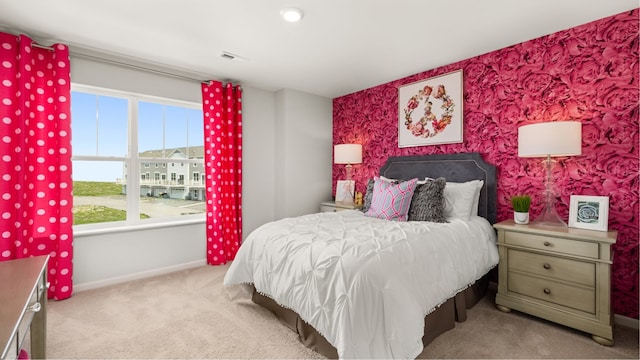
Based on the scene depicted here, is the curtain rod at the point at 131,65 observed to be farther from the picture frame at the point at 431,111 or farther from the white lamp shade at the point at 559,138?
the white lamp shade at the point at 559,138

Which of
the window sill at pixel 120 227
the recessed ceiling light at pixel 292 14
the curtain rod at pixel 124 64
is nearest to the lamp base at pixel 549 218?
the recessed ceiling light at pixel 292 14

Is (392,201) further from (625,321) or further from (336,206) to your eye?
(625,321)

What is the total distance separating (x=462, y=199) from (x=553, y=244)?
0.76 meters

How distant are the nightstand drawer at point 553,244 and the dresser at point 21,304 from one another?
2.91m

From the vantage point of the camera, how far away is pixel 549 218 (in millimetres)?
2354

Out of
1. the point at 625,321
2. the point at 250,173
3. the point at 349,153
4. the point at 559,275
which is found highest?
the point at 349,153

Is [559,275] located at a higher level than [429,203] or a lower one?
lower

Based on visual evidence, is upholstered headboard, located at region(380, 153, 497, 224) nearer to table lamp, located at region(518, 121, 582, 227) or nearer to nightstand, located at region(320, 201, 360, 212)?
table lamp, located at region(518, 121, 582, 227)

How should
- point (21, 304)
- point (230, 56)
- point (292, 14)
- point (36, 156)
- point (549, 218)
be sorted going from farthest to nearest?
point (230, 56) → point (36, 156) → point (549, 218) → point (292, 14) → point (21, 304)

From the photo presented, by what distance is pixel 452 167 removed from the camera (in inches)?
124

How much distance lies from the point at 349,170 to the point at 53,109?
10.9 ft

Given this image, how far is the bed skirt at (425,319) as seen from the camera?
71.4 inches

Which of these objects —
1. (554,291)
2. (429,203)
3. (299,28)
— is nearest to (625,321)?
(554,291)

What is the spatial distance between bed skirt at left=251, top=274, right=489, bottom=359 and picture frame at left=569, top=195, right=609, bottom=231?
37.2 inches
